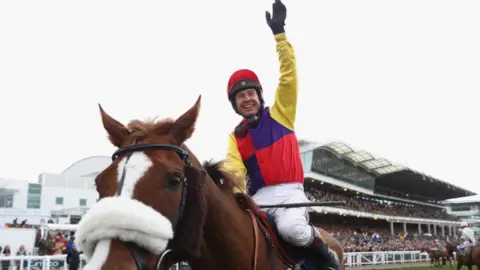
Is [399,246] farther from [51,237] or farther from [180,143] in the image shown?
[180,143]

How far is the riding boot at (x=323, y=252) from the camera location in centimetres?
269

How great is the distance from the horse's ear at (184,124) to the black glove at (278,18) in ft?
3.48

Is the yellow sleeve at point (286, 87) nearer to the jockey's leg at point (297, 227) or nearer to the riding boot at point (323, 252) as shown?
the jockey's leg at point (297, 227)

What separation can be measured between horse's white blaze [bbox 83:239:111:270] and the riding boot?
1.52 meters

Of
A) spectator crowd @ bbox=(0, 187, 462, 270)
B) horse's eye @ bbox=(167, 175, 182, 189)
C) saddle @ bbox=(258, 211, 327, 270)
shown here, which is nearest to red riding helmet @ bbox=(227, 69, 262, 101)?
saddle @ bbox=(258, 211, 327, 270)

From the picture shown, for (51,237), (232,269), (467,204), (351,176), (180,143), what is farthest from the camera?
(467,204)

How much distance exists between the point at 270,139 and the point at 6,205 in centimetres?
3347

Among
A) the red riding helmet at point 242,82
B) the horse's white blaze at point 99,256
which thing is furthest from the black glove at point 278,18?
the horse's white blaze at point 99,256

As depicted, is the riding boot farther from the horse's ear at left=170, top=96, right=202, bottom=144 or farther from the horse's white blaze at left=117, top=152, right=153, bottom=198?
the horse's white blaze at left=117, top=152, right=153, bottom=198

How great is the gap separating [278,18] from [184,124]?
121cm

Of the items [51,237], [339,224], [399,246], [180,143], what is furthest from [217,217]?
[339,224]

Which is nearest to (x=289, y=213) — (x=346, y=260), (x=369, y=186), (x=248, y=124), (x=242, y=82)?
(x=248, y=124)

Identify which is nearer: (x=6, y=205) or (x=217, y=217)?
(x=217, y=217)

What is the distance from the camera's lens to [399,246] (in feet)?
103
